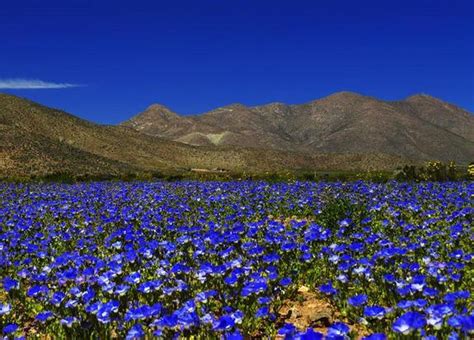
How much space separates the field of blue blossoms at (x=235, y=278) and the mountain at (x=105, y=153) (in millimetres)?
57718

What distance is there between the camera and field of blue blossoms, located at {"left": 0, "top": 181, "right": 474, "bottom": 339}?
526 cm

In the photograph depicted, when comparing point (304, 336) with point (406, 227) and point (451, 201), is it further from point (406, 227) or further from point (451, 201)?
point (451, 201)

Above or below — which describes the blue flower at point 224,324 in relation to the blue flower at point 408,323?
below

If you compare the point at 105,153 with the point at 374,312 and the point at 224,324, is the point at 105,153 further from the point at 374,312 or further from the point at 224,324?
the point at 374,312

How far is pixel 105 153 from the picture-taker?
105875mm

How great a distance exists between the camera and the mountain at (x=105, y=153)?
72.8 m

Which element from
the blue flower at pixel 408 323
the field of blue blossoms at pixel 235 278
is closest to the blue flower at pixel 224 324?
the field of blue blossoms at pixel 235 278

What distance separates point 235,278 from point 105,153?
10282cm

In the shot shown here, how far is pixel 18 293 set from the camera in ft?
26.6

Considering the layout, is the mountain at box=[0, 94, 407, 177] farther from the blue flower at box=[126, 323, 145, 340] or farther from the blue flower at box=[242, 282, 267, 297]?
the blue flower at box=[126, 323, 145, 340]

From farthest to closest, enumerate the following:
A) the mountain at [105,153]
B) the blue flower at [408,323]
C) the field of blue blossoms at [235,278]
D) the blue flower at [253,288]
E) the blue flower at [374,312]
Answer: the mountain at [105,153] < the blue flower at [253,288] < the field of blue blossoms at [235,278] < the blue flower at [374,312] < the blue flower at [408,323]

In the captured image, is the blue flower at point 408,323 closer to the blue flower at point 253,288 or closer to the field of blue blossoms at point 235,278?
the field of blue blossoms at point 235,278

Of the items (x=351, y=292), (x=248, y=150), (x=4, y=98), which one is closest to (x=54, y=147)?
(x=4, y=98)

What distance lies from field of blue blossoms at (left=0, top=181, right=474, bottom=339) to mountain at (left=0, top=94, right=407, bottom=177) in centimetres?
5772
